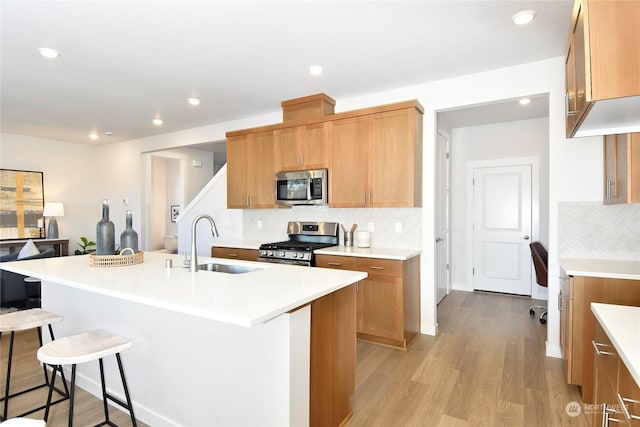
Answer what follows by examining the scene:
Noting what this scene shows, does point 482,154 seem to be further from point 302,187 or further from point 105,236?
point 105,236

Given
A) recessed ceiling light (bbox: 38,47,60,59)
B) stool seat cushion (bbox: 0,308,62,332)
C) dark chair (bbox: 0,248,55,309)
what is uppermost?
recessed ceiling light (bbox: 38,47,60,59)

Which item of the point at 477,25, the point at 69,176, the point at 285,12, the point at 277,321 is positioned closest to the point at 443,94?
the point at 477,25

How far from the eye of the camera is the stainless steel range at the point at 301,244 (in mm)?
3537

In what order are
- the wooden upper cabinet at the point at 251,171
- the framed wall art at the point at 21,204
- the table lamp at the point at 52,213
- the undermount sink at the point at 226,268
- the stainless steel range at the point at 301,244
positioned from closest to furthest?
the undermount sink at the point at 226,268 < the stainless steel range at the point at 301,244 < the wooden upper cabinet at the point at 251,171 < the framed wall art at the point at 21,204 < the table lamp at the point at 52,213

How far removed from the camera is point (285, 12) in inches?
89.1

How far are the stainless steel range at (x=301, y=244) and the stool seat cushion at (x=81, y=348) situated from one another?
6.28ft

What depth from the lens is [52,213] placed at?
19.6 ft

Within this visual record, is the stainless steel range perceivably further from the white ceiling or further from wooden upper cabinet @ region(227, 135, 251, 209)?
the white ceiling

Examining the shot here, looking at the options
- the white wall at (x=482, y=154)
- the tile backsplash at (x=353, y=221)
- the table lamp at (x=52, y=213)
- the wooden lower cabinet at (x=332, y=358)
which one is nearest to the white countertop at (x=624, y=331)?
the wooden lower cabinet at (x=332, y=358)

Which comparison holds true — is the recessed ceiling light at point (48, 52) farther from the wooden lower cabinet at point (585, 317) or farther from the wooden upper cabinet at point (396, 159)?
the wooden lower cabinet at point (585, 317)

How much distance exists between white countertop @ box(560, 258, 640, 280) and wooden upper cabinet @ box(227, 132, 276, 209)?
9.94 ft

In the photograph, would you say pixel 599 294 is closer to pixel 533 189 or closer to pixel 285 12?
pixel 285 12

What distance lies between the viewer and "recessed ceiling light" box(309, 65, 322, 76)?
3.12m

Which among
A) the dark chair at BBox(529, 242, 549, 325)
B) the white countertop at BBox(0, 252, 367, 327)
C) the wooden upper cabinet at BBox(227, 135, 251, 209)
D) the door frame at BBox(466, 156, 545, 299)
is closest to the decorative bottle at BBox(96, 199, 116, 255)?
the white countertop at BBox(0, 252, 367, 327)
